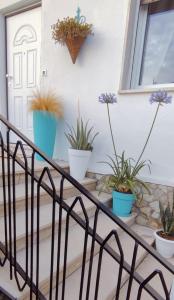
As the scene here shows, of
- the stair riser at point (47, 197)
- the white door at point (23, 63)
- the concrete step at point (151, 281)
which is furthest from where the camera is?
the white door at point (23, 63)

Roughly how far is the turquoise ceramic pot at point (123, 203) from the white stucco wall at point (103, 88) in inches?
12.6

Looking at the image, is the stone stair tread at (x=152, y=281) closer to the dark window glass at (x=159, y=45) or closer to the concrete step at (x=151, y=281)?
the concrete step at (x=151, y=281)

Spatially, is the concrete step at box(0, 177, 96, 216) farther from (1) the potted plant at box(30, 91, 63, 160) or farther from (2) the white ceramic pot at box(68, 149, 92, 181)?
(1) the potted plant at box(30, 91, 63, 160)

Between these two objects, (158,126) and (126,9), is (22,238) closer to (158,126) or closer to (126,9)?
(158,126)

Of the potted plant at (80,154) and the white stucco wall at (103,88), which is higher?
the white stucco wall at (103,88)

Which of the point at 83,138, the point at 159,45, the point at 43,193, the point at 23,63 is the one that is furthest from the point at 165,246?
the point at 23,63

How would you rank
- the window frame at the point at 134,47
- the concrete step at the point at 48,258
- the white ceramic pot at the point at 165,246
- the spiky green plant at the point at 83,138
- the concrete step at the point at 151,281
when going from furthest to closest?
1. the spiky green plant at the point at 83,138
2. the window frame at the point at 134,47
3. the white ceramic pot at the point at 165,246
4. the concrete step at the point at 151,281
5. the concrete step at the point at 48,258

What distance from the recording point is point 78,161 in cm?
230

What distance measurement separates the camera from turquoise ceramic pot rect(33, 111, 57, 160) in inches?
93.0

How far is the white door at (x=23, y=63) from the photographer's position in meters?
2.97

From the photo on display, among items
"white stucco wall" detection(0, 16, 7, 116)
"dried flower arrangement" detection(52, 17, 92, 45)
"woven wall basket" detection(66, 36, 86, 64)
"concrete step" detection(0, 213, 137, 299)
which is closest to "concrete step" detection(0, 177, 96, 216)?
"concrete step" detection(0, 213, 137, 299)

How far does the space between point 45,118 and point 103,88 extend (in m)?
0.74

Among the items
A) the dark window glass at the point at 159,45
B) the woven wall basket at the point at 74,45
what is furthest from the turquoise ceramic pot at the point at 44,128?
the dark window glass at the point at 159,45

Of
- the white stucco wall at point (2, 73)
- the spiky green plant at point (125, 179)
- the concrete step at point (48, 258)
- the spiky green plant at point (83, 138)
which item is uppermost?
the white stucco wall at point (2, 73)
